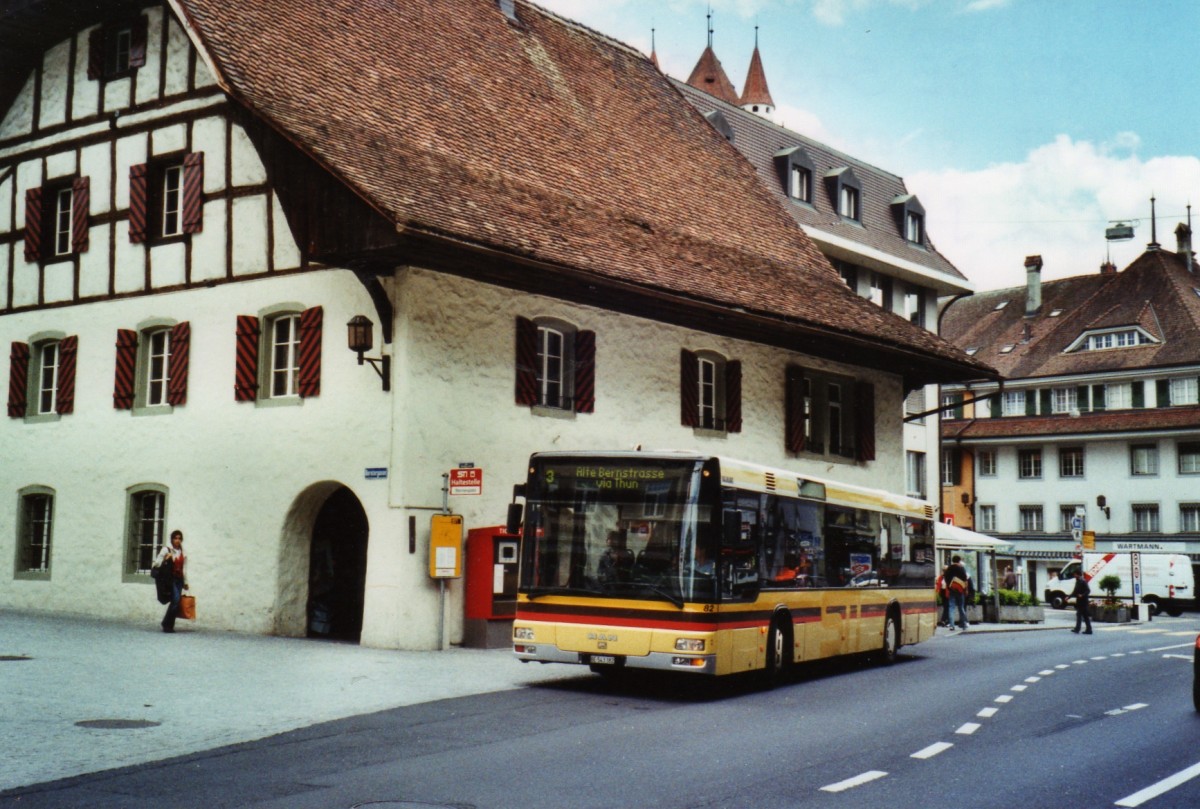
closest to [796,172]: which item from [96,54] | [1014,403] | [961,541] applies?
[961,541]

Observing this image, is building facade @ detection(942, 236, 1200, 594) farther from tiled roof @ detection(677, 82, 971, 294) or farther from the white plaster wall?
the white plaster wall

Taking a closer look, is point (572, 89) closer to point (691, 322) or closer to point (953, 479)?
point (691, 322)

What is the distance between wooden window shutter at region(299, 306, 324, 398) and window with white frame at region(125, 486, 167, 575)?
3952 mm

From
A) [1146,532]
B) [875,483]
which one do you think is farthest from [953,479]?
[875,483]

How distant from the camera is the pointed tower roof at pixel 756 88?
97.9 metres

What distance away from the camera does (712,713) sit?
13.5m

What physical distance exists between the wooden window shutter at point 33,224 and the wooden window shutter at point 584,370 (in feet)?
33.9

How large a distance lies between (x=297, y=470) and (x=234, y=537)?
1749mm

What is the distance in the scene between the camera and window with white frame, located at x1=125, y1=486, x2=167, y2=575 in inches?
901

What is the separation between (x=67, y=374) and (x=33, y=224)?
2.97 m

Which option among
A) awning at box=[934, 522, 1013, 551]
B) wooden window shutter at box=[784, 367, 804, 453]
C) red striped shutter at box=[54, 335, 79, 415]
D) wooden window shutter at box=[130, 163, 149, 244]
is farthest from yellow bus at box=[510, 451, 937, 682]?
awning at box=[934, 522, 1013, 551]

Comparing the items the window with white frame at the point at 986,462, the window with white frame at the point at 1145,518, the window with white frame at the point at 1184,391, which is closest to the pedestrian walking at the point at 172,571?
the window with white frame at the point at 1184,391

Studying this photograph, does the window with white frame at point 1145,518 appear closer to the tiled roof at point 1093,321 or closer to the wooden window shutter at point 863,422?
the tiled roof at point 1093,321

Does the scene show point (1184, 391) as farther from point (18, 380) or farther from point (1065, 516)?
point (18, 380)
